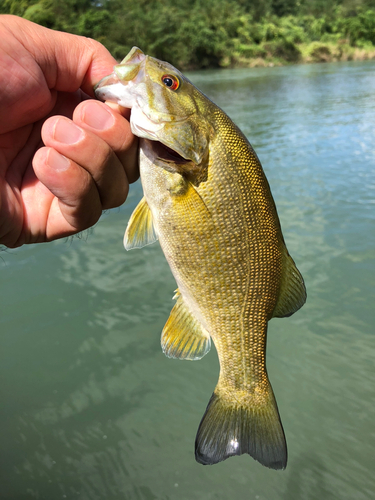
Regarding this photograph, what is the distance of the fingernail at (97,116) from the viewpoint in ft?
6.75

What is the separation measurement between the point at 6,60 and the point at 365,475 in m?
4.27

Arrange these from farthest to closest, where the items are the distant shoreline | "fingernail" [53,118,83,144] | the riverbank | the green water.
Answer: the riverbank
the distant shoreline
the green water
"fingernail" [53,118,83,144]

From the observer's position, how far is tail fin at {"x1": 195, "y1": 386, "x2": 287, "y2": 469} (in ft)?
6.78

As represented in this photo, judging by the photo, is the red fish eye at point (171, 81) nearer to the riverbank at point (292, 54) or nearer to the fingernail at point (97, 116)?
the fingernail at point (97, 116)

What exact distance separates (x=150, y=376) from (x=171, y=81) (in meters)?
3.64

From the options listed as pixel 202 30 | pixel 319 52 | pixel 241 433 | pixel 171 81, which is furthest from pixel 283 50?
pixel 241 433

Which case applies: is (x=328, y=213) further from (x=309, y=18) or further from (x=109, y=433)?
(x=309, y=18)

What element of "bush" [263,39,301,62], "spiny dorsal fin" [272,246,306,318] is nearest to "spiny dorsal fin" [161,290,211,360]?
"spiny dorsal fin" [272,246,306,318]

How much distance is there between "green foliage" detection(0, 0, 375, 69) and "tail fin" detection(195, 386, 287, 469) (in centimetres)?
4177

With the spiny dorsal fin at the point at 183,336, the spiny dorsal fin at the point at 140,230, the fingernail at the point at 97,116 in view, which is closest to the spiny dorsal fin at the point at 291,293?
the spiny dorsal fin at the point at 183,336

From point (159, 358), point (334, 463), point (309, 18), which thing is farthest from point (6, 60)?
point (309, 18)

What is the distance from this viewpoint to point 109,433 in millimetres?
4066

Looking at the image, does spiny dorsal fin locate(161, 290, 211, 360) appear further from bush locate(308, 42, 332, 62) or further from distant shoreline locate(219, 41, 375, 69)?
bush locate(308, 42, 332, 62)

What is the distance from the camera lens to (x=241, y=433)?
2.15 m
